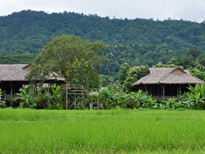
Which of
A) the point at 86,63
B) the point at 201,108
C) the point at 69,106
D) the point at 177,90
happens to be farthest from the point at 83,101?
the point at 177,90

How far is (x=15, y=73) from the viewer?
2233 centimetres

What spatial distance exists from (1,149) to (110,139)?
1.46m

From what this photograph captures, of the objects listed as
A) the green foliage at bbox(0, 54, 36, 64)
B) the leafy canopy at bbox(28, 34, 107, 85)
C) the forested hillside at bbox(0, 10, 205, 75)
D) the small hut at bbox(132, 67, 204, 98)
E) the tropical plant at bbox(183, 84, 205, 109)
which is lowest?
the tropical plant at bbox(183, 84, 205, 109)

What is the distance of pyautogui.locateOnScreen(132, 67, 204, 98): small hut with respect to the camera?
24.0 m

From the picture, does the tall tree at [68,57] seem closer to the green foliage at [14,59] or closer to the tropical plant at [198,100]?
the tropical plant at [198,100]

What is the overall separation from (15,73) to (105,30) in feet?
325

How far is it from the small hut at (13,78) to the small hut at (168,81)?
28.0 feet

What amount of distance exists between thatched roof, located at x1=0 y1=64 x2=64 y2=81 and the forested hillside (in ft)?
167

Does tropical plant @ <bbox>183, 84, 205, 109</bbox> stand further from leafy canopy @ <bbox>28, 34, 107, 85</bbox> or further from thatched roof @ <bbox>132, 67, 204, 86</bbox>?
leafy canopy @ <bbox>28, 34, 107, 85</bbox>

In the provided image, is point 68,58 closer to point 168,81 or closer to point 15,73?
point 15,73

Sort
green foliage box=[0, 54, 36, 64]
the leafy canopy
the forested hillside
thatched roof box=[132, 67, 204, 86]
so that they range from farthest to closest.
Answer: the forested hillside < green foliage box=[0, 54, 36, 64] < thatched roof box=[132, 67, 204, 86] < the leafy canopy

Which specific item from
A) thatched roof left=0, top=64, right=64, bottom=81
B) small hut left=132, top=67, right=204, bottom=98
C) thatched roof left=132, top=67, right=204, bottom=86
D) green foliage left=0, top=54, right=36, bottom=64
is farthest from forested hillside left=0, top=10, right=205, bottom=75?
thatched roof left=0, top=64, right=64, bottom=81

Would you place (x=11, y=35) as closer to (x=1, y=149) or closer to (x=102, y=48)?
(x=102, y=48)

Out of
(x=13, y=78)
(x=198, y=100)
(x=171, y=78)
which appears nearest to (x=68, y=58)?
(x=13, y=78)
